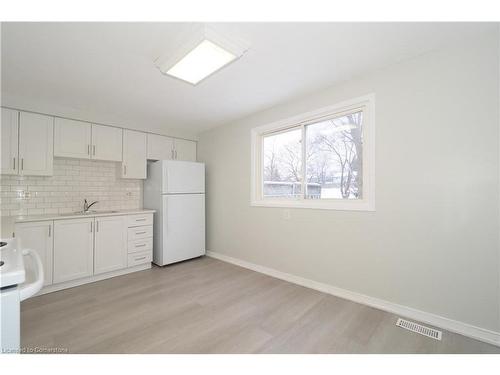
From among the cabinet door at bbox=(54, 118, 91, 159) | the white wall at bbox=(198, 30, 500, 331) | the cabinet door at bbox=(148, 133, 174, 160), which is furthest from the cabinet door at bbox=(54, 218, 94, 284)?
the white wall at bbox=(198, 30, 500, 331)

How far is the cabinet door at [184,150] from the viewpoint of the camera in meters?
4.25

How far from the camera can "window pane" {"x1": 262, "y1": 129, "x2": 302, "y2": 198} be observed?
10.2 ft

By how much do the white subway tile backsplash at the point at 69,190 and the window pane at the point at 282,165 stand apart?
230cm

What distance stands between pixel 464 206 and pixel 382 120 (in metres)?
0.99

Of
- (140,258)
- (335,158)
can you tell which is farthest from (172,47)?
(140,258)

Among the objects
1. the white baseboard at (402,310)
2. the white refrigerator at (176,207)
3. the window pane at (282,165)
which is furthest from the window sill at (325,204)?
the white refrigerator at (176,207)

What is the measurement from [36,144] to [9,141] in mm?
234

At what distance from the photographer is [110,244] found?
3.17m

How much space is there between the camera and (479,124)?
1.74 metres

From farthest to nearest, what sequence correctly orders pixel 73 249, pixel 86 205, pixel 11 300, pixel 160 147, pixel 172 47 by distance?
pixel 160 147
pixel 86 205
pixel 73 249
pixel 172 47
pixel 11 300

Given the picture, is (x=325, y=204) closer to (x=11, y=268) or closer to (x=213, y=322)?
(x=213, y=322)

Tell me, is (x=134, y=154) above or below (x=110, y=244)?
above
